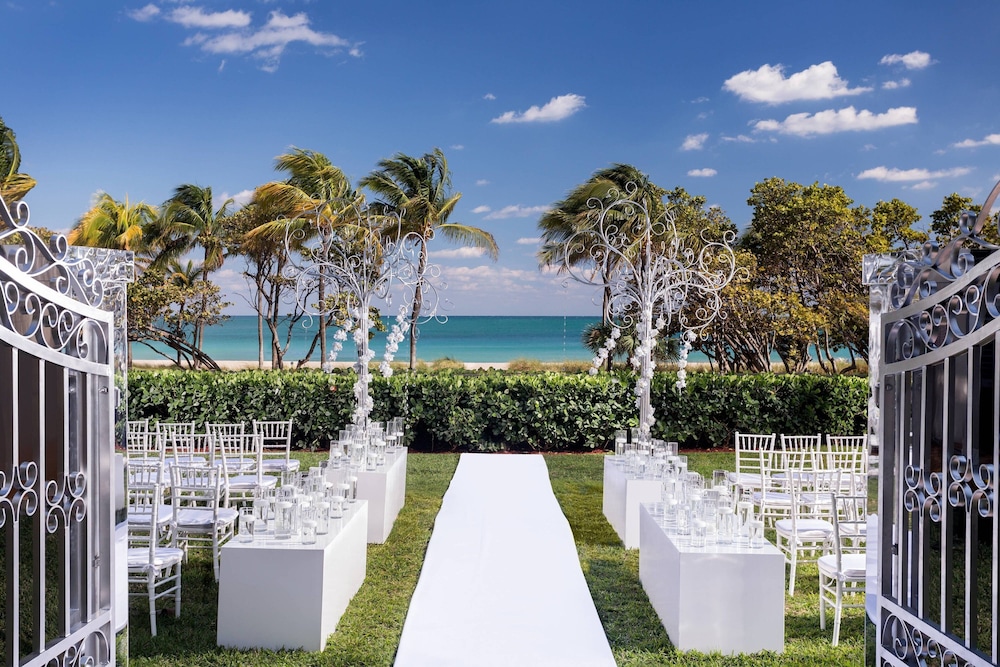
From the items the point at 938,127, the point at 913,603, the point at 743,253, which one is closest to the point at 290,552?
the point at 913,603

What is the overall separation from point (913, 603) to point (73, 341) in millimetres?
3146

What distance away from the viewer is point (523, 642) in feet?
16.3

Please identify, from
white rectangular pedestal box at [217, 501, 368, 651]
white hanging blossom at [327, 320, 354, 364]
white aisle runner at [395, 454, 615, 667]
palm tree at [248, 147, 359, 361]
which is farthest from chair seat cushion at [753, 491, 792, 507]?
palm tree at [248, 147, 359, 361]

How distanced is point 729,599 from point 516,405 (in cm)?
876

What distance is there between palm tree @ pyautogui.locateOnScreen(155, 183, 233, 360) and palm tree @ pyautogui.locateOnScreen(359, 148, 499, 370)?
17.1 ft

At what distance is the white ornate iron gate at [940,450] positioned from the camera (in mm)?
2498

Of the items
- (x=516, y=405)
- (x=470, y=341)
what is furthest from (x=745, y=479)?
(x=470, y=341)

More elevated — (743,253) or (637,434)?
(743,253)

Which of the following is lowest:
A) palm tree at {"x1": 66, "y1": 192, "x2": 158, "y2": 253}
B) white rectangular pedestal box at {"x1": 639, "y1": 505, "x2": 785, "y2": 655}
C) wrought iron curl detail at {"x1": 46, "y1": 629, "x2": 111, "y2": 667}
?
white rectangular pedestal box at {"x1": 639, "y1": 505, "x2": 785, "y2": 655}

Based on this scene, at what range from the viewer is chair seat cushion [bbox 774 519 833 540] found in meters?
6.51

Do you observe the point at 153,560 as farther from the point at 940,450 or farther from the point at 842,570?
the point at 940,450

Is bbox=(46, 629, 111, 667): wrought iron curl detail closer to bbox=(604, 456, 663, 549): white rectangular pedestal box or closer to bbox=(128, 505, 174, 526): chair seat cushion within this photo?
bbox=(128, 505, 174, 526): chair seat cushion

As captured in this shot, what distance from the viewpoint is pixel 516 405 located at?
1355 centimetres

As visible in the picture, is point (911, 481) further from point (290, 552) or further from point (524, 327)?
point (524, 327)
